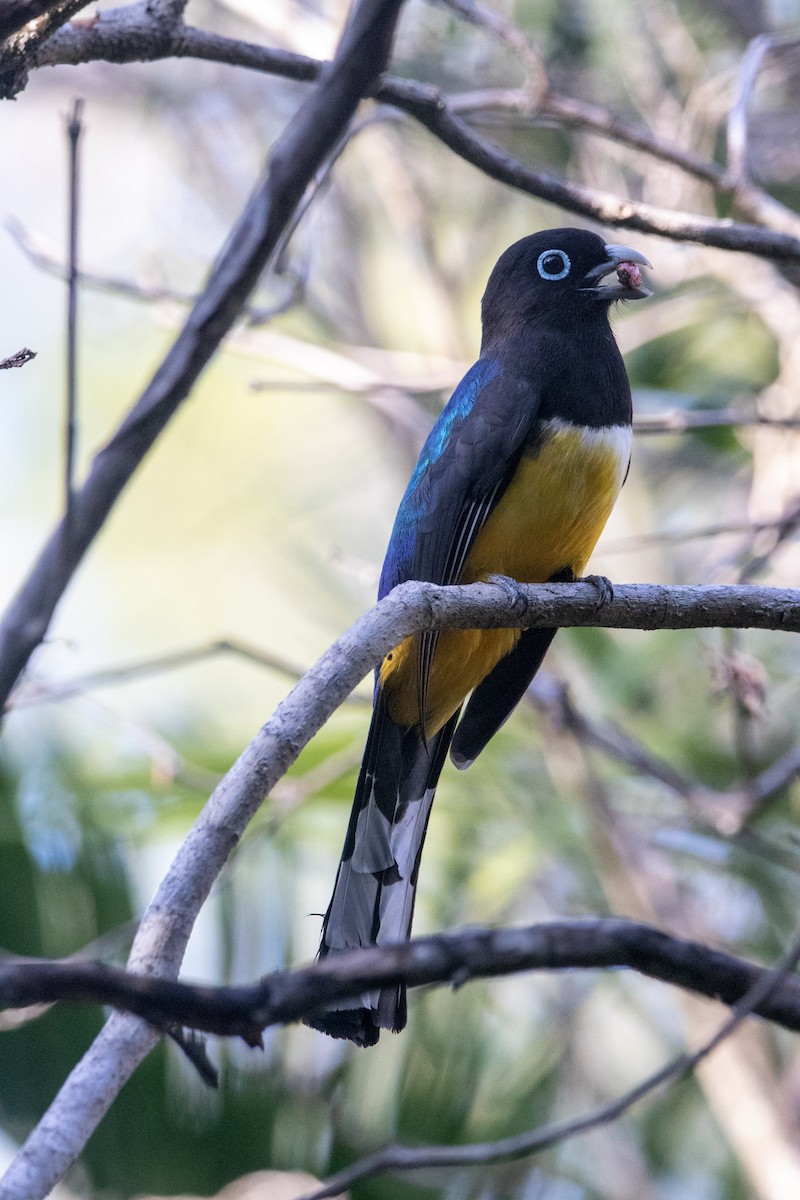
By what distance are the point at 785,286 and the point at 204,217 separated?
4.22 m

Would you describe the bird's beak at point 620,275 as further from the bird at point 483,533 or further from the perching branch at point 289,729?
the perching branch at point 289,729

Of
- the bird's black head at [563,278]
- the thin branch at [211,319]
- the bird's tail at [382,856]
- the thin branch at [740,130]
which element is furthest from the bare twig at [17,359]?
the thin branch at [740,130]

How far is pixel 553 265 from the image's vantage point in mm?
4309

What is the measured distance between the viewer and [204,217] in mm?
8641

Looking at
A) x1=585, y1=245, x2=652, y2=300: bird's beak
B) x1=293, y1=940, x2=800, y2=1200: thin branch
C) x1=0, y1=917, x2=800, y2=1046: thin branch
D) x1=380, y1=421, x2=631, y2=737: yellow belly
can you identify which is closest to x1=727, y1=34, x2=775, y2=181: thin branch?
x1=585, y1=245, x2=652, y2=300: bird's beak

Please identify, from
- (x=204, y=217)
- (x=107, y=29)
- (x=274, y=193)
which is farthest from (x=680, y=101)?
(x=274, y=193)

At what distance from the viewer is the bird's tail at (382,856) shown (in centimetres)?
275

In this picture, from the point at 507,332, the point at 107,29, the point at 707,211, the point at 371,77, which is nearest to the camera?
the point at 371,77

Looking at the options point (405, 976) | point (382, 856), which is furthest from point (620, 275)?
point (405, 976)

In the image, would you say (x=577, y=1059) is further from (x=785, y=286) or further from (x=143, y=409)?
(x=143, y=409)

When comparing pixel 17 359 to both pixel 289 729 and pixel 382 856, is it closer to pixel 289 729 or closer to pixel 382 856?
pixel 289 729

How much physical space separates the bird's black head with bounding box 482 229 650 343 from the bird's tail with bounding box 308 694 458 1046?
1391 mm

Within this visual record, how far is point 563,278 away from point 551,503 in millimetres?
1007

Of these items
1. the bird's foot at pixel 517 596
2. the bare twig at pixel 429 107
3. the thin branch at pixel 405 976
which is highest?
the bare twig at pixel 429 107
